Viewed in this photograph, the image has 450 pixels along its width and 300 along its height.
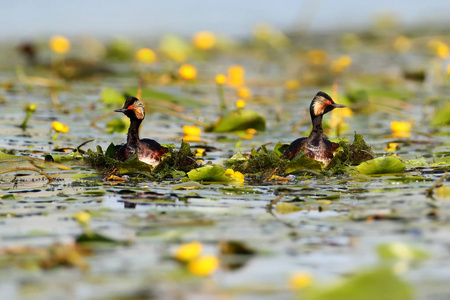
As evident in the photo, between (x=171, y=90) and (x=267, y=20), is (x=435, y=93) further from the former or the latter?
(x=267, y=20)

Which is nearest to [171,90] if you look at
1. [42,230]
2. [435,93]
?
[435,93]

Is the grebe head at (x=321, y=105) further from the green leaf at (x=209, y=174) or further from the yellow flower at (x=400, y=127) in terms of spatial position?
the yellow flower at (x=400, y=127)

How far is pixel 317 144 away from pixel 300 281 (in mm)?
4232

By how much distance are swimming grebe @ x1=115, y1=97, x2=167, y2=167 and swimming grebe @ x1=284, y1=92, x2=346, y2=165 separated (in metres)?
1.33

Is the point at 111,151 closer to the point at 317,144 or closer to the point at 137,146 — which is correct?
the point at 137,146

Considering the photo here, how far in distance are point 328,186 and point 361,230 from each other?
1.89m

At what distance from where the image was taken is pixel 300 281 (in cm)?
443

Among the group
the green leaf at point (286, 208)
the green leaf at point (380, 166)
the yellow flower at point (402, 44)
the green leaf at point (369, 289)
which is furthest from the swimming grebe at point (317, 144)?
the yellow flower at point (402, 44)

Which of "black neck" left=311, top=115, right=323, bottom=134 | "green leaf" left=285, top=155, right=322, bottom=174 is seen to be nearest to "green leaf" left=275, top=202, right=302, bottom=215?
"green leaf" left=285, top=155, right=322, bottom=174

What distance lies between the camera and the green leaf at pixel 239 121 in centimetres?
1104

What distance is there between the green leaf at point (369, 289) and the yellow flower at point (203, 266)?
61cm

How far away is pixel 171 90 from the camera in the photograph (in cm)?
1628

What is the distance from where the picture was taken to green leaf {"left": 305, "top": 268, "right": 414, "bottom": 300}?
425 cm

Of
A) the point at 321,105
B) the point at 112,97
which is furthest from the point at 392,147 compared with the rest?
the point at 112,97
